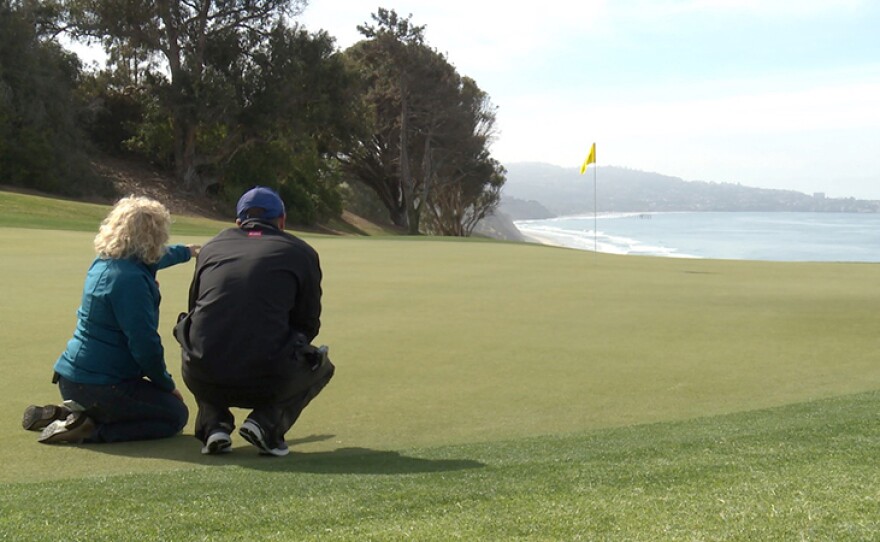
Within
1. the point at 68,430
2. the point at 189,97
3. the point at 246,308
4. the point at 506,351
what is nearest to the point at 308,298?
the point at 246,308

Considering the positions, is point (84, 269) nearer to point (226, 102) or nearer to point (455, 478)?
point (455, 478)

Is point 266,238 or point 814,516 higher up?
point 266,238

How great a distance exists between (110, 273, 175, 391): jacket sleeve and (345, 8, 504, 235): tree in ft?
183

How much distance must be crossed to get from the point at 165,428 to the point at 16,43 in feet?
147

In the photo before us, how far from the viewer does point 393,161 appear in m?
66.6

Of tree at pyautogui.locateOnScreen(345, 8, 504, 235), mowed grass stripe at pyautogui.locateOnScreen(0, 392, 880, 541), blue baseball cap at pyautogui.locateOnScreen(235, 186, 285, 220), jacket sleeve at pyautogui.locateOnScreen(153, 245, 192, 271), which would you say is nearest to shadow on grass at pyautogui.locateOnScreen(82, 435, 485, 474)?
mowed grass stripe at pyautogui.locateOnScreen(0, 392, 880, 541)

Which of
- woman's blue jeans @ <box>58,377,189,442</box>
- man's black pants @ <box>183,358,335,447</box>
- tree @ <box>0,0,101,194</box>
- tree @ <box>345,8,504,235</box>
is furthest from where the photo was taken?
tree @ <box>345,8,504,235</box>

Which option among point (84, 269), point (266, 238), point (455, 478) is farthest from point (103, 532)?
point (84, 269)

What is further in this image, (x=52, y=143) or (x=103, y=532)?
(x=52, y=143)

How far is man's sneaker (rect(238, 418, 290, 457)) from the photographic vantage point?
5.34 m

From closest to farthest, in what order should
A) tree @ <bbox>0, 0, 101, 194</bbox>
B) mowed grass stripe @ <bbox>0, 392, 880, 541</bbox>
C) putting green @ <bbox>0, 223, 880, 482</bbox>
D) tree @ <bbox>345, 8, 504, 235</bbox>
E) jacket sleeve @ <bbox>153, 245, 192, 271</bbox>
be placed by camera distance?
mowed grass stripe @ <bbox>0, 392, 880, 541</bbox>, putting green @ <bbox>0, 223, 880, 482</bbox>, jacket sleeve @ <bbox>153, 245, 192, 271</bbox>, tree @ <bbox>0, 0, 101, 194</bbox>, tree @ <bbox>345, 8, 504, 235</bbox>

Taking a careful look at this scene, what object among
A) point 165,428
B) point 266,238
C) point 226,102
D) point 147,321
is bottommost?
point 165,428

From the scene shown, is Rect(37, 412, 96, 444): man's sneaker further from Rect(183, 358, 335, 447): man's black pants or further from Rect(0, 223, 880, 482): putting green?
Rect(183, 358, 335, 447): man's black pants

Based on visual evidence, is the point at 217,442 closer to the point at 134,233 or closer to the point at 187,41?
the point at 134,233
